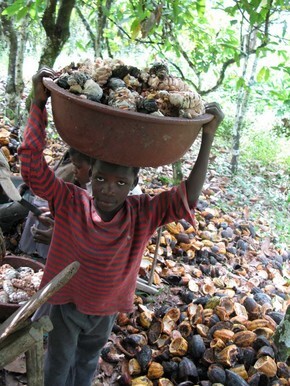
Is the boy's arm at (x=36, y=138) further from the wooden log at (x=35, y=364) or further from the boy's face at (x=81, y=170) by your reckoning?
the boy's face at (x=81, y=170)

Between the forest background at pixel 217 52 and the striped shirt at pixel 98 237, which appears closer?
the striped shirt at pixel 98 237

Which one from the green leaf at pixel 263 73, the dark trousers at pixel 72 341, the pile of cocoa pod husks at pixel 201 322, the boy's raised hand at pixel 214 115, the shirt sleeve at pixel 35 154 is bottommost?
the pile of cocoa pod husks at pixel 201 322

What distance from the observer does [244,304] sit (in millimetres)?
3100

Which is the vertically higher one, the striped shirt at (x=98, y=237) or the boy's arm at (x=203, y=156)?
the boy's arm at (x=203, y=156)

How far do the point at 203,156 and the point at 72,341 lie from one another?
96 centimetres

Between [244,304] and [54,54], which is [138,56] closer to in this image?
[54,54]

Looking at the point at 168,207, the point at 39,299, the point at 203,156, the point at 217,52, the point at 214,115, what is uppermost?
the point at 217,52

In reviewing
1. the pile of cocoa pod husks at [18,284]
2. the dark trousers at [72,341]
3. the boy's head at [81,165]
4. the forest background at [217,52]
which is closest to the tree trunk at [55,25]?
the forest background at [217,52]

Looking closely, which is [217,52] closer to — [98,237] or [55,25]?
[55,25]

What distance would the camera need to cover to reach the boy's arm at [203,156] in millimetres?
1452

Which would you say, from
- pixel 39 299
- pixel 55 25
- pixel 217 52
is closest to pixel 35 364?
pixel 39 299

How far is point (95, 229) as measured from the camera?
5.27 ft

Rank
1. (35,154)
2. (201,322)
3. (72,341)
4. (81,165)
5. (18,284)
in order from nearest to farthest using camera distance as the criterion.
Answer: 1. (35,154)
2. (72,341)
3. (81,165)
4. (18,284)
5. (201,322)

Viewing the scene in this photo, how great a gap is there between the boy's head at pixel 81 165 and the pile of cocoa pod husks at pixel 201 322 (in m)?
0.71
